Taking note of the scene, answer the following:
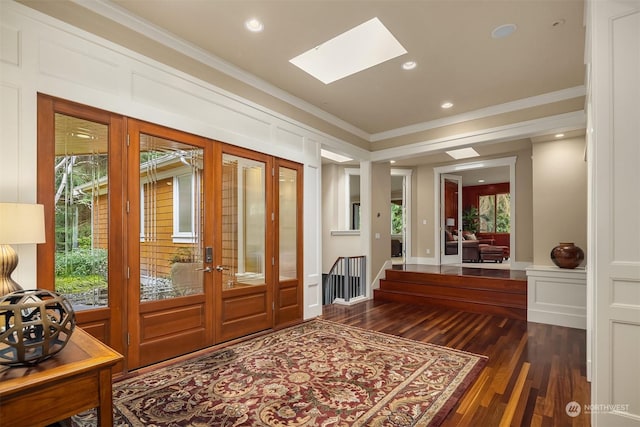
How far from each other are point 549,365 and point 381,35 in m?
3.79

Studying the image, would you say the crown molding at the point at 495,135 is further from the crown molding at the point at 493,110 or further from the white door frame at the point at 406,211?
the white door frame at the point at 406,211

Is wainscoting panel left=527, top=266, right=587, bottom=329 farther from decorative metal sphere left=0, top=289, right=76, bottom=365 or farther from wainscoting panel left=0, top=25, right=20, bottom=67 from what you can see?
wainscoting panel left=0, top=25, right=20, bottom=67

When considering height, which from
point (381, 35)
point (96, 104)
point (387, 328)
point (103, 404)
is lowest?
point (387, 328)

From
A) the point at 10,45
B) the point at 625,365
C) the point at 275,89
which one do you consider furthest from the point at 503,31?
the point at 10,45

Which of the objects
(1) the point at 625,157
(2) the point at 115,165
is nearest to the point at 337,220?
(2) the point at 115,165

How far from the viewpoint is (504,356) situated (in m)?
3.38

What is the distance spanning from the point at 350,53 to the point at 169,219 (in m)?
2.78

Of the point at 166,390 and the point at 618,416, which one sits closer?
the point at 618,416

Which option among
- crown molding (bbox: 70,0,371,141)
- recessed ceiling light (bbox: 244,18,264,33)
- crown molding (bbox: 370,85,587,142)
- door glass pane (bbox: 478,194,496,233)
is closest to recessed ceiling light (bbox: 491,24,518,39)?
crown molding (bbox: 370,85,587,142)

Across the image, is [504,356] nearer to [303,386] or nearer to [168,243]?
[303,386]

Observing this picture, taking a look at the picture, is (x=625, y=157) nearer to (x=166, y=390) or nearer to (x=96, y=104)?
(x=166, y=390)

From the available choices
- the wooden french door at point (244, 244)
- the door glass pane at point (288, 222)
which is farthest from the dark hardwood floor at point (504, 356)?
the wooden french door at point (244, 244)

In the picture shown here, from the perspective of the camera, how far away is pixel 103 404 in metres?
1.34

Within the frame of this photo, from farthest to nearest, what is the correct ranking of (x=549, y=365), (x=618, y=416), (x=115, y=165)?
(x=549, y=365), (x=115, y=165), (x=618, y=416)
